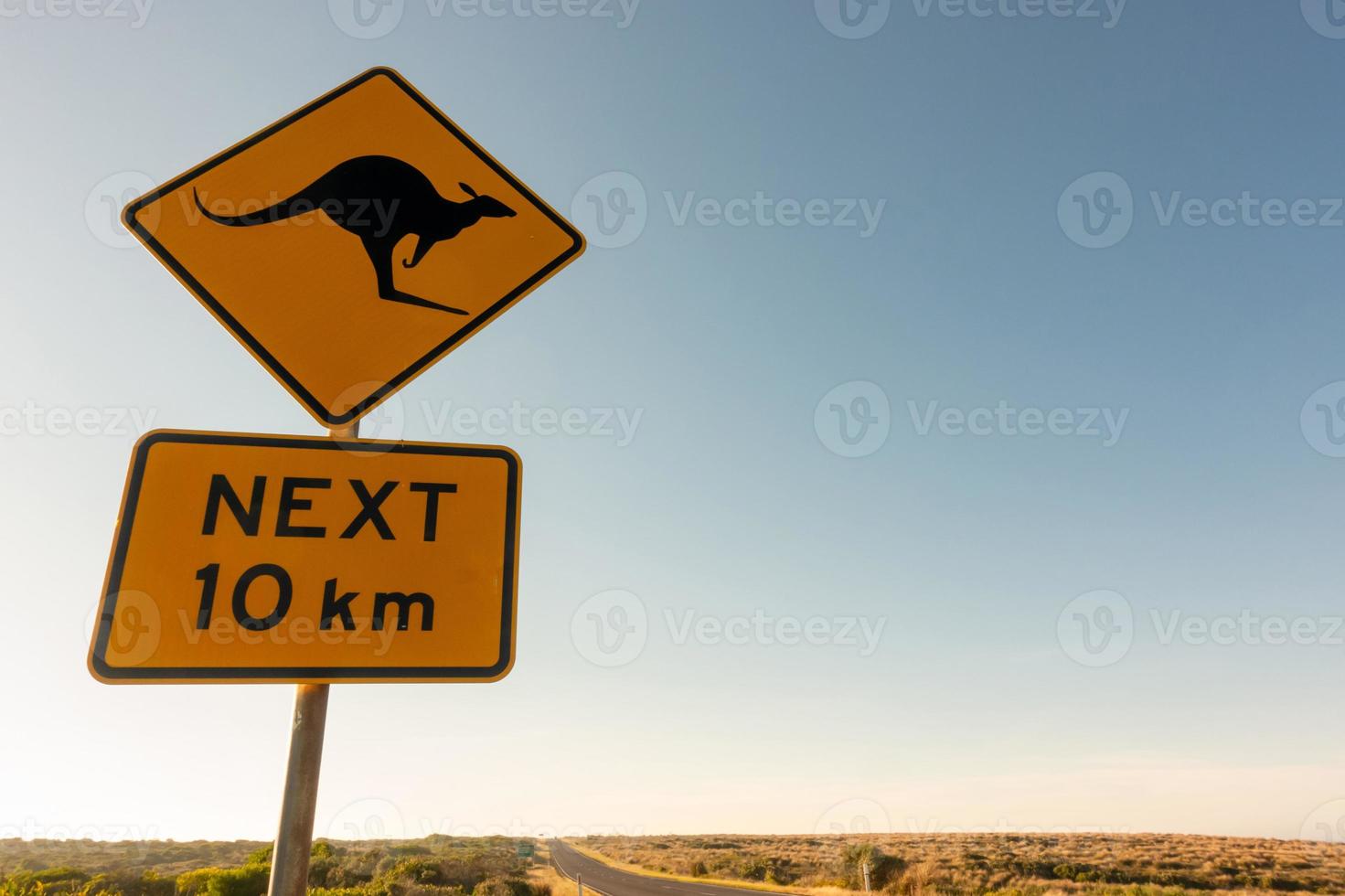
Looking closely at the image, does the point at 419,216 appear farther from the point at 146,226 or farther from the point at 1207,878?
the point at 1207,878

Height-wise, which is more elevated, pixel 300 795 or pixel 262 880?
pixel 300 795

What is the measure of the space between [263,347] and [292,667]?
2.59ft

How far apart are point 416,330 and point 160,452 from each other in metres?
0.63

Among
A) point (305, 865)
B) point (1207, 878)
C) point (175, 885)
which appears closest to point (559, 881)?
point (175, 885)

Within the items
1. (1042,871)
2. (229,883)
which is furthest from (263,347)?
(1042,871)

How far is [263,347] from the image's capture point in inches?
68.2

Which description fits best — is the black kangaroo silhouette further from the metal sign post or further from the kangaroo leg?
the metal sign post

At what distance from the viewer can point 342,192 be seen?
193 centimetres

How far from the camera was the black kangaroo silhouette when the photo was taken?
6.12 feet

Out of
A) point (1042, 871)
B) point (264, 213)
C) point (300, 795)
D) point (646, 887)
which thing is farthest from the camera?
point (646, 887)

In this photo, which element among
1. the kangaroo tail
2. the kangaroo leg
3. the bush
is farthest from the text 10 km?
the bush

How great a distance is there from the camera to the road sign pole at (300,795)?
4.46 feet

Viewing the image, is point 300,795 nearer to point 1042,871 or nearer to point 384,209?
point 384,209

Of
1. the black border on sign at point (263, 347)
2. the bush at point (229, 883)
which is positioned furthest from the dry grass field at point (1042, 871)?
the black border on sign at point (263, 347)
